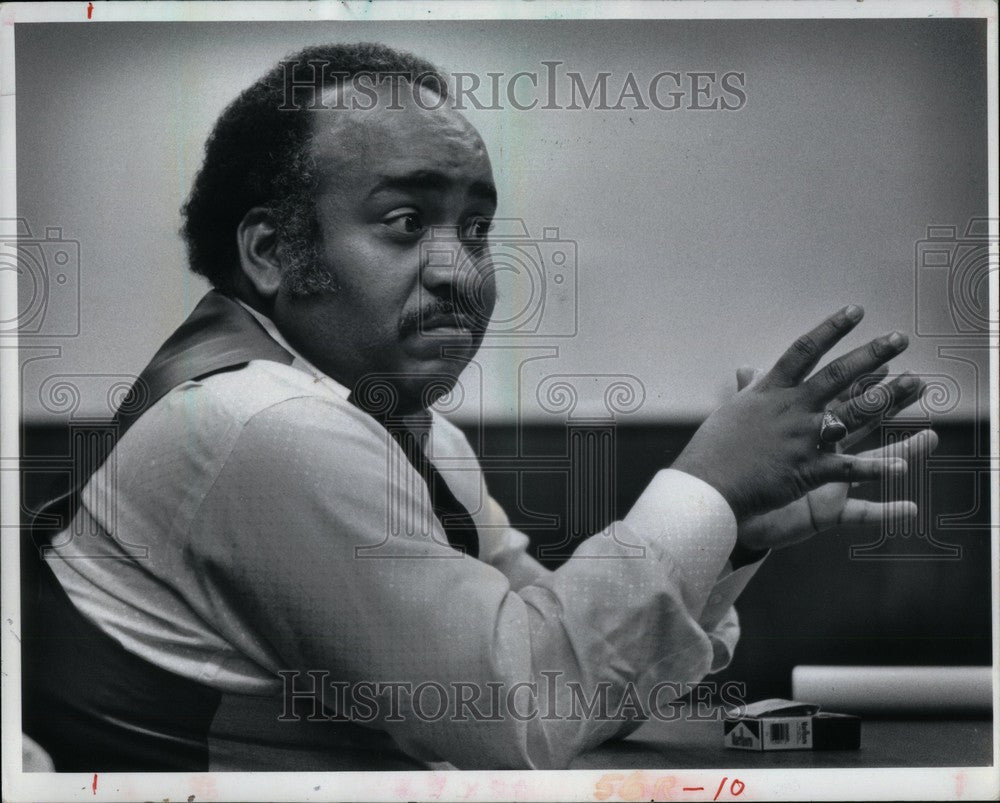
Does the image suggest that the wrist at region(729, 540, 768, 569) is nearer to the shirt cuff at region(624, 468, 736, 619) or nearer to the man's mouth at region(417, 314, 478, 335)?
the shirt cuff at region(624, 468, 736, 619)

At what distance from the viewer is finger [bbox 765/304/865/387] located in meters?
2.72

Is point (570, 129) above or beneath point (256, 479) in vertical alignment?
above

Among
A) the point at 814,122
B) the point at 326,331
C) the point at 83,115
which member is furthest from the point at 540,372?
the point at 83,115

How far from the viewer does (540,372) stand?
275 cm

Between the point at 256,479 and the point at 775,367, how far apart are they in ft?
3.66

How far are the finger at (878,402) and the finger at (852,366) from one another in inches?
1.6

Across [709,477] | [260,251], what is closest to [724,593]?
[709,477]

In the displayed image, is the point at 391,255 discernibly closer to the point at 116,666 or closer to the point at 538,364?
the point at 538,364

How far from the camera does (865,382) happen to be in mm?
2760

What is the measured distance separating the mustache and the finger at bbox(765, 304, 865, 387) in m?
0.63

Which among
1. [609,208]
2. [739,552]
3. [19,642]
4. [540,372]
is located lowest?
[19,642]

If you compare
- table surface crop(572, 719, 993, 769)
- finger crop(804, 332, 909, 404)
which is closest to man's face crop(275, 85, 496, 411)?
finger crop(804, 332, 909, 404)

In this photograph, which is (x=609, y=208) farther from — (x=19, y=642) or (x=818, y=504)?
(x=19, y=642)

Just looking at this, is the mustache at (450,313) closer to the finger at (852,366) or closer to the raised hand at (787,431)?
the raised hand at (787,431)
